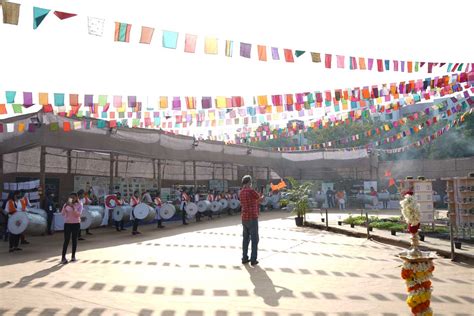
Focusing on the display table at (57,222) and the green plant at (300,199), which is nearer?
the display table at (57,222)

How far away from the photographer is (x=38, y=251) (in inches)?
428

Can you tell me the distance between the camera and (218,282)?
21.8 ft

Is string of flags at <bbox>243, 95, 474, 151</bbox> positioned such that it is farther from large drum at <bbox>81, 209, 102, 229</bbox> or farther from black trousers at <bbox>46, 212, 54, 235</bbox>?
black trousers at <bbox>46, 212, 54, 235</bbox>

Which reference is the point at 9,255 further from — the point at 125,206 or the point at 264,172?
the point at 264,172

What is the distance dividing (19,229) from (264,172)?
73.4 feet

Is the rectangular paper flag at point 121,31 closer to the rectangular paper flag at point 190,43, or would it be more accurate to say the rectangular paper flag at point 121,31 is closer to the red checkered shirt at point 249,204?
the rectangular paper flag at point 190,43

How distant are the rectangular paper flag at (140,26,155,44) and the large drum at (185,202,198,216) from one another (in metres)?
10.6

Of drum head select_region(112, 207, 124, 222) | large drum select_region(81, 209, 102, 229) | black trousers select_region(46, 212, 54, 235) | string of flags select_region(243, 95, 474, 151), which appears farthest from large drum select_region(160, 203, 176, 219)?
string of flags select_region(243, 95, 474, 151)

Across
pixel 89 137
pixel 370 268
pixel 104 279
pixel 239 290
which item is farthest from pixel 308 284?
pixel 89 137

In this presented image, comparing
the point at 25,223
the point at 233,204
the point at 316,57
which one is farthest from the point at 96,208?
the point at 233,204

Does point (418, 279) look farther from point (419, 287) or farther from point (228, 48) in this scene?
point (228, 48)

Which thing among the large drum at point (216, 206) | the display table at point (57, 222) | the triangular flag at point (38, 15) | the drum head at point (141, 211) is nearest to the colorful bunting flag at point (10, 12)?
the triangular flag at point (38, 15)

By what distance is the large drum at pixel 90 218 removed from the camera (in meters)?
13.7

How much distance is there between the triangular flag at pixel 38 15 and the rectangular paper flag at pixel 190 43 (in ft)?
9.74
